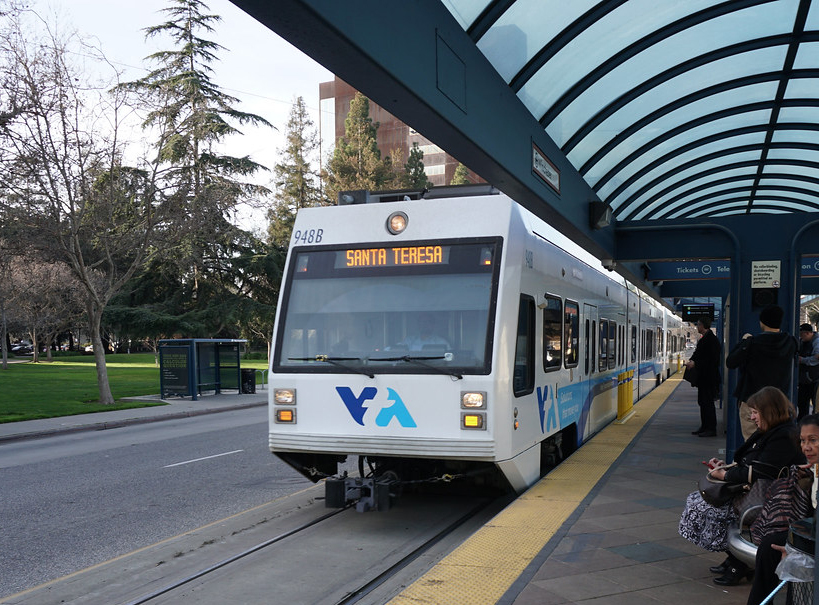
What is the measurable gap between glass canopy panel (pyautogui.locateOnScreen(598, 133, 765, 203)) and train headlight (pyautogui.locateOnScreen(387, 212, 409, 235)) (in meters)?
5.54

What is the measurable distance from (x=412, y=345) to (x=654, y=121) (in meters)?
5.08

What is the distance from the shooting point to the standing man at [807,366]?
12789 mm

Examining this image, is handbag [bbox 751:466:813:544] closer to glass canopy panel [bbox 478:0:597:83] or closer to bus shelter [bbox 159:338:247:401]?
glass canopy panel [bbox 478:0:597:83]

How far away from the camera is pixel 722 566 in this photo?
4746 mm


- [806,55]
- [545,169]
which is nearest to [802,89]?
[806,55]

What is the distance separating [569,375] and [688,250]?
10.7 feet

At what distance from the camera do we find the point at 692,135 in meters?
10.6

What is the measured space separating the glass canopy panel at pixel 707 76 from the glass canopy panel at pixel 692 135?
3.13ft

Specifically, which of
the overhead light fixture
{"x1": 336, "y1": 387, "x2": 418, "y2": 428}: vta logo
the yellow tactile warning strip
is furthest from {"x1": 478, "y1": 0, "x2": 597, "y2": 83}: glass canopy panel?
the overhead light fixture

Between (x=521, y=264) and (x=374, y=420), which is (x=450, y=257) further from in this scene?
(x=374, y=420)

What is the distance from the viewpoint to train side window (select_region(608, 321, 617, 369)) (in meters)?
12.6

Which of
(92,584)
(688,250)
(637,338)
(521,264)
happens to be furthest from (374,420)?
(637,338)

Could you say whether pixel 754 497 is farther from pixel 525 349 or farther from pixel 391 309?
pixel 391 309

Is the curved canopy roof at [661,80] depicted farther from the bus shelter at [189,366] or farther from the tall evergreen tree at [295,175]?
the tall evergreen tree at [295,175]
